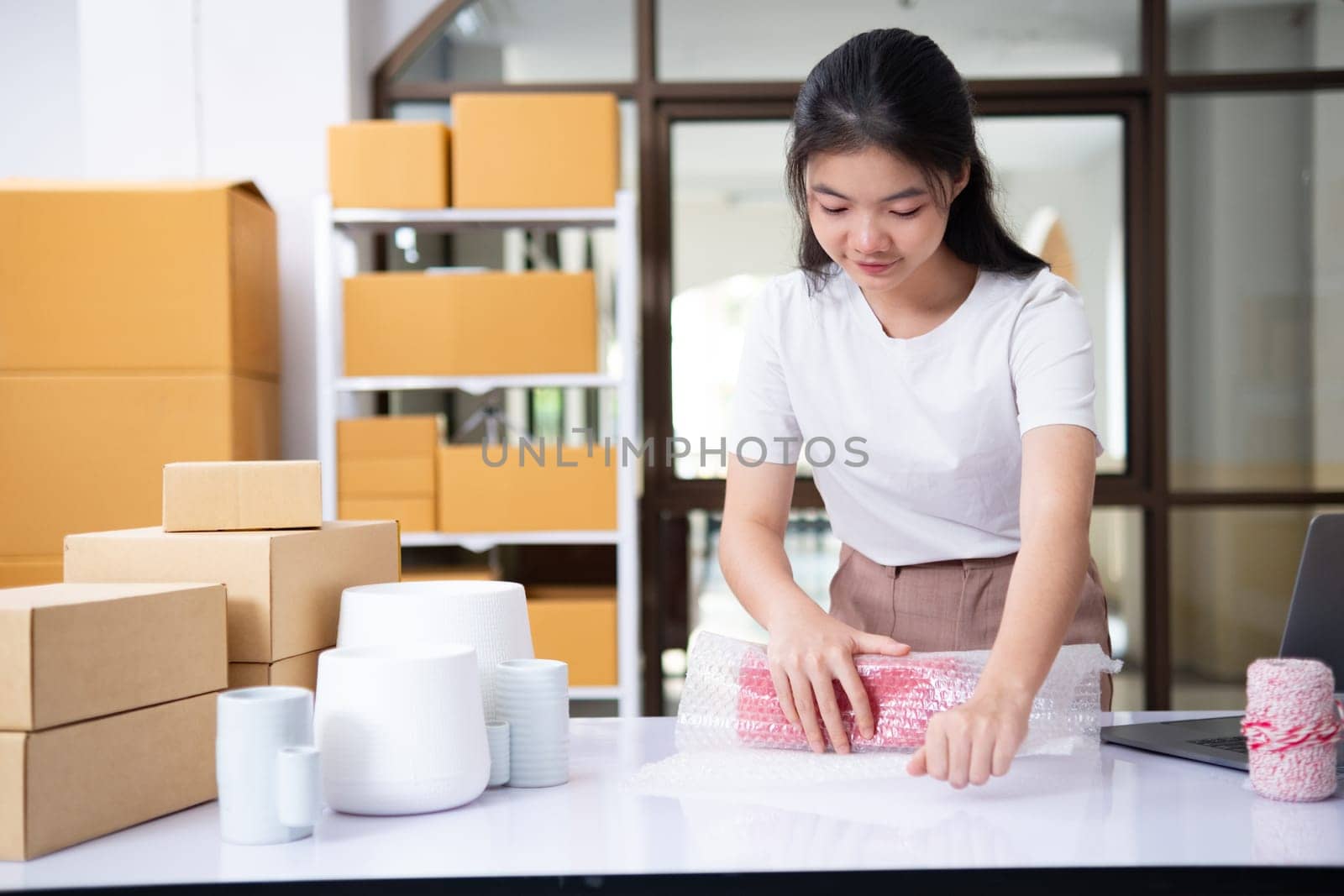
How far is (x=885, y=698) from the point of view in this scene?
1.13 meters

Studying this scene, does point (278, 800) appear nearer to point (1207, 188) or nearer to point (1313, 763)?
point (1313, 763)

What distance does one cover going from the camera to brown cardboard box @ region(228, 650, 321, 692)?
3.65 feet

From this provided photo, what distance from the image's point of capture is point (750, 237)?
356 cm

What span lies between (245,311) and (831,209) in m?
1.91

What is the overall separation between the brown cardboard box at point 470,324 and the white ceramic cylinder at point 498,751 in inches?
73.5

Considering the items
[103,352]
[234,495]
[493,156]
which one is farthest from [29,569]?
[234,495]

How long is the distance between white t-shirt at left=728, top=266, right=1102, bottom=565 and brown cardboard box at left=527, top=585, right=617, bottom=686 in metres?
1.40

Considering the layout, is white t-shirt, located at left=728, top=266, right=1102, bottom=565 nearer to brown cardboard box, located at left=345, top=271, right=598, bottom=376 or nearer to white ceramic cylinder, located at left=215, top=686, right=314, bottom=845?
white ceramic cylinder, located at left=215, top=686, right=314, bottom=845

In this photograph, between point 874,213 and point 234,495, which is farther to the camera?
point 874,213

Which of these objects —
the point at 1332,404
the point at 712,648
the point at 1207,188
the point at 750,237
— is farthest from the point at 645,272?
the point at 712,648

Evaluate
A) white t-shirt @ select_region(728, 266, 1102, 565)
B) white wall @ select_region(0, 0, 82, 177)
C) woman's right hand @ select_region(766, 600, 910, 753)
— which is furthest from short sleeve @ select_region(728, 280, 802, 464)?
white wall @ select_region(0, 0, 82, 177)

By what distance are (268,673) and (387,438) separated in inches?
73.1

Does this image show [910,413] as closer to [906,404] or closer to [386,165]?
[906,404]

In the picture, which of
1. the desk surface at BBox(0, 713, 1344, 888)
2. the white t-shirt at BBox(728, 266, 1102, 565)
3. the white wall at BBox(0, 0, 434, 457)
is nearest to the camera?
the desk surface at BBox(0, 713, 1344, 888)
